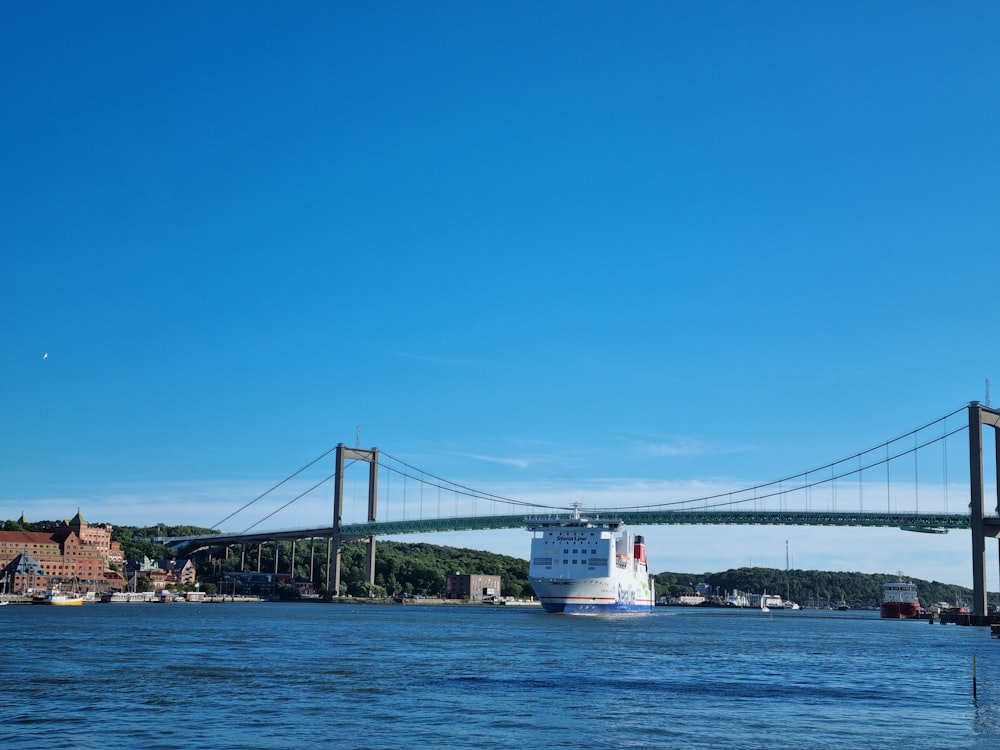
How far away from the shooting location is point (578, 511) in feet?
257

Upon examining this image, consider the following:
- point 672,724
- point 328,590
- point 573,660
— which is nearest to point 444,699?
point 672,724

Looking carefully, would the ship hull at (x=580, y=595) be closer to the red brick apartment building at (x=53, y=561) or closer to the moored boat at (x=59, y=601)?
the moored boat at (x=59, y=601)

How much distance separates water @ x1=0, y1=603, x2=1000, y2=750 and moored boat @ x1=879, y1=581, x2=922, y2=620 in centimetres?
5903

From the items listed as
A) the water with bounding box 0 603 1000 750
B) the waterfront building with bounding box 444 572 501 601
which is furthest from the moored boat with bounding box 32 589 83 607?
the waterfront building with bounding box 444 572 501 601

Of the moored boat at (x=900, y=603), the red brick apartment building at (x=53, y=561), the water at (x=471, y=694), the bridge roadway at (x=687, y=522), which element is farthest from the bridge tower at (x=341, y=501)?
the water at (x=471, y=694)

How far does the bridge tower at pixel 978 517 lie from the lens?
6488 centimetres

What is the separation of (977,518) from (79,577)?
286ft

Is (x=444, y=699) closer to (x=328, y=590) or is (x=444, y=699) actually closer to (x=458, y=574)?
(x=328, y=590)

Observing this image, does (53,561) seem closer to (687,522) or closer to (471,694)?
(687,522)

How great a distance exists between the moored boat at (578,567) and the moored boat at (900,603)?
32458mm

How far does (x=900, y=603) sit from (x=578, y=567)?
39.6 metres

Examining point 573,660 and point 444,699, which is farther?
point 573,660

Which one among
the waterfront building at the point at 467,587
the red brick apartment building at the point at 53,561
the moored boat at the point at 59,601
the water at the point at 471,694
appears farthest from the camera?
the waterfront building at the point at 467,587

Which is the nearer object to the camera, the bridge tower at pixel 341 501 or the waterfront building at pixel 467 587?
the bridge tower at pixel 341 501
